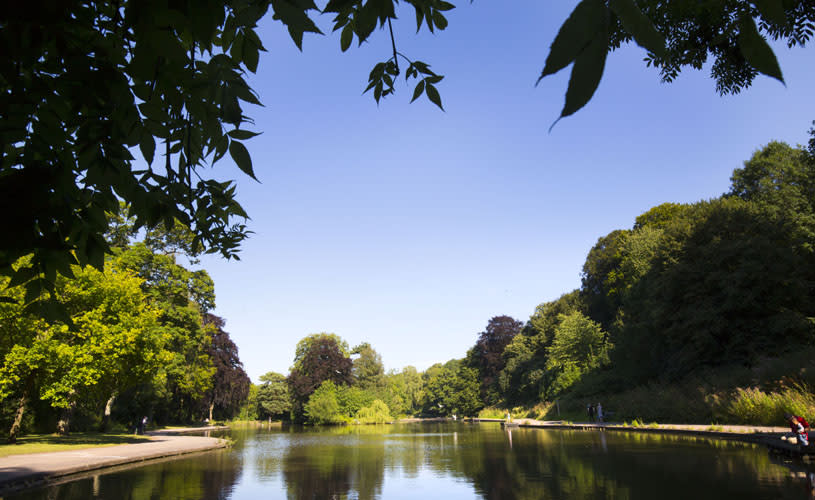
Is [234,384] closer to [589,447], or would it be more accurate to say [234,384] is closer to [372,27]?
[589,447]

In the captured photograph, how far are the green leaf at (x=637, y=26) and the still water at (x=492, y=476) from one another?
9.85 meters

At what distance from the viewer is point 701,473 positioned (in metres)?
10.2

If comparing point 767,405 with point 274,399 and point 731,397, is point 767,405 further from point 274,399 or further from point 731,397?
point 274,399

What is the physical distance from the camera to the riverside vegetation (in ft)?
61.8

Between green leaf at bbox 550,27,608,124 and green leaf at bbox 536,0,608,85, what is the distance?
2 cm

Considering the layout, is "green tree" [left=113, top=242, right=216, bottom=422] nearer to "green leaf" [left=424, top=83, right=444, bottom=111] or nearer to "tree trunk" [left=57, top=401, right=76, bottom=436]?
"tree trunk" [left=57, top=401, right=76, bottom=436]

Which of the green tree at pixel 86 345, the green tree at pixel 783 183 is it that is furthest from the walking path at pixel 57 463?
the green tree at pixel 783 183

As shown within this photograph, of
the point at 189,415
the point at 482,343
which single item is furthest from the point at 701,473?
the point at 482,343

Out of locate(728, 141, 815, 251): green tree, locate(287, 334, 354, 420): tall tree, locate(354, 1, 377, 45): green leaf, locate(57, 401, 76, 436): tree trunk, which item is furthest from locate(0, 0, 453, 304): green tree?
locate(287, 334, 354, 420): tall tree

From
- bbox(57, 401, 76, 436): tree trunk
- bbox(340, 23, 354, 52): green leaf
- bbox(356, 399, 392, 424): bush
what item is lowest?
bbox(356, 399, 392, 424): bush

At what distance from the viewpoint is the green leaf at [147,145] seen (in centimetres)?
197

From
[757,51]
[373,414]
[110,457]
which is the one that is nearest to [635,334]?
[110,457]

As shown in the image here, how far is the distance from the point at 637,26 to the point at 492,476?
43.2 feet

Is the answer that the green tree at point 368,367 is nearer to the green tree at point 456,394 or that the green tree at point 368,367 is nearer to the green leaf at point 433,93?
the green tree at point 456,394
